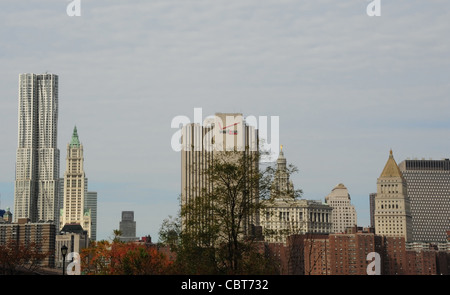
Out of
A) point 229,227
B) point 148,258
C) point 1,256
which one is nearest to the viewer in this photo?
point 229,227

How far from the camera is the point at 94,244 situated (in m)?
119

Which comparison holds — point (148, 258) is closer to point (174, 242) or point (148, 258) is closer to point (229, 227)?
point (174, 242)

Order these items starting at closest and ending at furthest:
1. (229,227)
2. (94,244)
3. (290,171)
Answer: (229,227) → (290,171) → (94,244)
